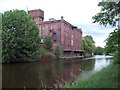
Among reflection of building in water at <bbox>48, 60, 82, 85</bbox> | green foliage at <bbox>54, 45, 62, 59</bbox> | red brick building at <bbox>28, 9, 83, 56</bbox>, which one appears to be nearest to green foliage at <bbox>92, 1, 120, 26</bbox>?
reflection of building in water at <bbox>48, 60, 82, 85</bbox>

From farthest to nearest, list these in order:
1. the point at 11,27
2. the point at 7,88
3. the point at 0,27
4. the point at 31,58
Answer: the point at 31,58
the point at 11,27
the point at 0,27
the point at 7,88

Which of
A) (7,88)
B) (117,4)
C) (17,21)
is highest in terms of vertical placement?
(17,21)

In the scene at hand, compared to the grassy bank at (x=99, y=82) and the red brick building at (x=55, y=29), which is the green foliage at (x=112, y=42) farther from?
the red brick building at (x=55, y=29)

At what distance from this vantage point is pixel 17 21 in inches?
1644

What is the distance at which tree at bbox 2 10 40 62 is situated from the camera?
39312 millimetres

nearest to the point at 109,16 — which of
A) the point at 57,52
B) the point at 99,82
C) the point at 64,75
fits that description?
the point at 99,82

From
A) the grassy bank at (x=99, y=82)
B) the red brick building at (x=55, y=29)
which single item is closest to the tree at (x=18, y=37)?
the red brick building at (x=55, y=29)

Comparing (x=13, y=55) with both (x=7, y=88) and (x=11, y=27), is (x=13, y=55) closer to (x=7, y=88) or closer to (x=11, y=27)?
(x=11, y=27)

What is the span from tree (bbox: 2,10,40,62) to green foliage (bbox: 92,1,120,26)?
30.0 metres

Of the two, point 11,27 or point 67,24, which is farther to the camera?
point 67,24

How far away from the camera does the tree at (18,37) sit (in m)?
39.3

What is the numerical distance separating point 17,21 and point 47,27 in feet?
80.4

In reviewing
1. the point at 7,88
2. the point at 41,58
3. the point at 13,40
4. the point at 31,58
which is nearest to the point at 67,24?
the point at 41,58

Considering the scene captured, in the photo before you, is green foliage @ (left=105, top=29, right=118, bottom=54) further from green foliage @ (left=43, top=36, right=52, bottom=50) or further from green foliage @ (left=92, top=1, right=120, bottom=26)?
green foliage @ (left=43, top=36, right=52, bottom=50)
